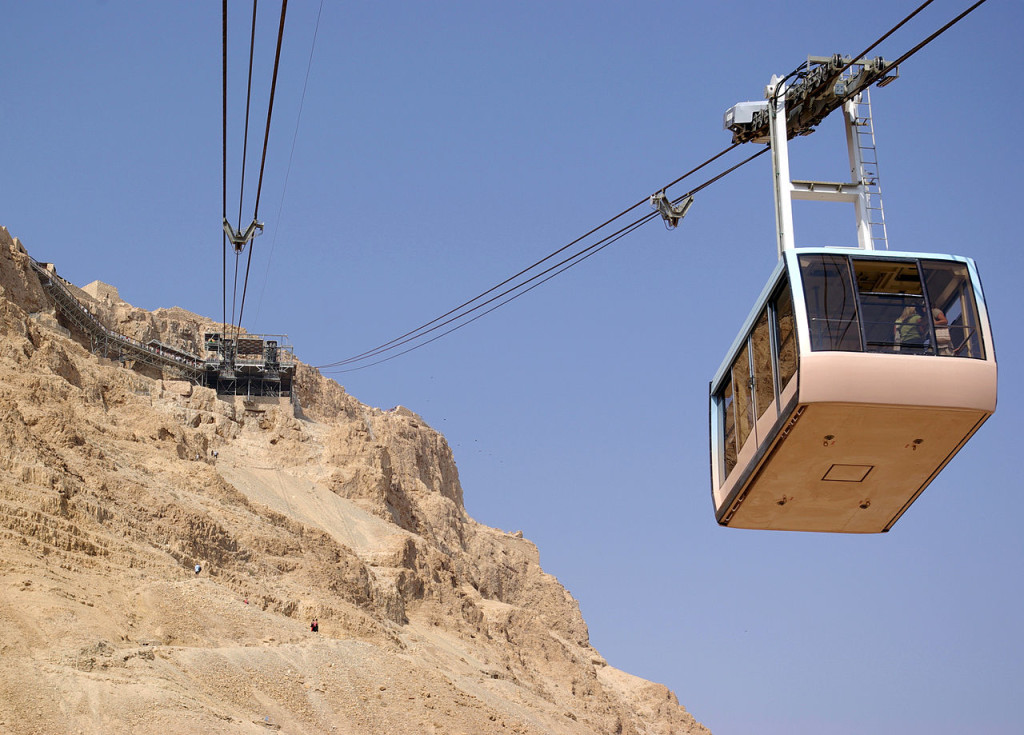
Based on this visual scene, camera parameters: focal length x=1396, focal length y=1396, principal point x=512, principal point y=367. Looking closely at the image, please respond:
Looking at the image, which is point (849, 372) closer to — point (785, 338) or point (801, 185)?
point (785, 338)

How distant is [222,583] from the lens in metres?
40.6

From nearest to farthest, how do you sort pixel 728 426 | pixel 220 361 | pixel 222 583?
pixel 728 426 → pixel 222 583 → pixel 220 361

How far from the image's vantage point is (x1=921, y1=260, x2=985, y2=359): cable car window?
16.0 metres

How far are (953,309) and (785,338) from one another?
1.96m

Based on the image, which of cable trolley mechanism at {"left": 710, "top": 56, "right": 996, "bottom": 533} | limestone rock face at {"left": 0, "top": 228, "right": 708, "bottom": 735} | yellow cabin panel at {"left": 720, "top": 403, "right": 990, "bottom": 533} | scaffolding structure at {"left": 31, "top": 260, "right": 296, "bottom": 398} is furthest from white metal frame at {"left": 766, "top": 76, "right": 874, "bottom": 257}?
scaffolding structure at {"left": 31, "top": 260, "right": 296, "bottom": 398}

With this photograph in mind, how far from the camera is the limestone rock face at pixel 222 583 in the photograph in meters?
30.9

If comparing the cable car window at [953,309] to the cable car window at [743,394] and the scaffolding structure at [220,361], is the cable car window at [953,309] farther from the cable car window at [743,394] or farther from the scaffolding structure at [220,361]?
the scaffolding structure at [220,361]

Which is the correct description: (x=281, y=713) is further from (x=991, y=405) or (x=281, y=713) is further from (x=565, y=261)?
(x=991, y=405)

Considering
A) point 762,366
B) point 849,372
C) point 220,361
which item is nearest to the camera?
point 849,372

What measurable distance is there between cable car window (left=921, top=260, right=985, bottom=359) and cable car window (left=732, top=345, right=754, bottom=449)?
8.30ft

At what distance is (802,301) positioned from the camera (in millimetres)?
15805

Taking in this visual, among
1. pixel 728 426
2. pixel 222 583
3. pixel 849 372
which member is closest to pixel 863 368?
pixel 849 372

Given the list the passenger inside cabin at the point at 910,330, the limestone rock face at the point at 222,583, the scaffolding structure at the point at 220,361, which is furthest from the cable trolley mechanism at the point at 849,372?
the scaffolding structure at the point at 220,361

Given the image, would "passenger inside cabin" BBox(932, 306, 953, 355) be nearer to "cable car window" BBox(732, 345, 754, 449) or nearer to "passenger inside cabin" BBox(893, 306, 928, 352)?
"passenger inside cabin" BBox(893, 306, 928, 352)
